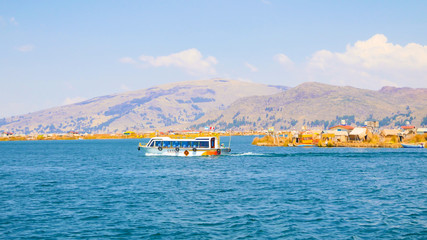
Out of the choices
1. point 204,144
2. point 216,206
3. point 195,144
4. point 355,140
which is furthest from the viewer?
point 355,140

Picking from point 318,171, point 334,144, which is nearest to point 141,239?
point 318,171

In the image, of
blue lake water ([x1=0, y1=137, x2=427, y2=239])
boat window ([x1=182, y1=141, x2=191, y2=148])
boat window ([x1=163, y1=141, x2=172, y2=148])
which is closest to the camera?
blue lake water ([x1=0, y1=137, x2=427, y2=239])

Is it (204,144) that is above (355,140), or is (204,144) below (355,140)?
below

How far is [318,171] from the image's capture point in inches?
2955

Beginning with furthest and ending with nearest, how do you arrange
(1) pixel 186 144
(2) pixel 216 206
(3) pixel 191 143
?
(1) pixel 186 144
(3) pixel 191 143
(2) pixel 216 206

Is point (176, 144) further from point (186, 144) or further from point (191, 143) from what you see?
point (191, 143)

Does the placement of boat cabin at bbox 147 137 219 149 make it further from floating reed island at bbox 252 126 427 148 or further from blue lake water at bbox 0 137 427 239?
floating reed island at bbox 252 126 427 148

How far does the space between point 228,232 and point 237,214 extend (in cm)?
630

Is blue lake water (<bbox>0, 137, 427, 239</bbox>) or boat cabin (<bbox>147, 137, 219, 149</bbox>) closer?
blue lake water (<bbox>0, 137, 427, 239</bbox>)

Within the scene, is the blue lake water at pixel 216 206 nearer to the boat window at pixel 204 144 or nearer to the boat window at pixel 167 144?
the boat window at pixel 204 144

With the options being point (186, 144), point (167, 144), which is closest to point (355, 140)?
point (186, 144)

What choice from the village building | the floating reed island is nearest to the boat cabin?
the floating reed island

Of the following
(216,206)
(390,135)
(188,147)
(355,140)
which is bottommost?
(216,206)

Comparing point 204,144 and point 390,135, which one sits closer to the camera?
point 204,144
